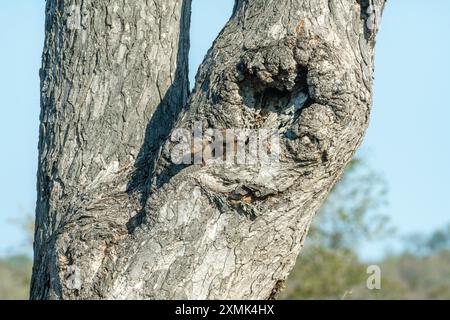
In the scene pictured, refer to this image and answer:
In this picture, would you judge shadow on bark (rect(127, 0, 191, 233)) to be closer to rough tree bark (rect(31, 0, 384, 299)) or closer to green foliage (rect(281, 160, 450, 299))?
rough tree bark (rect(31, 0, 384, 299))

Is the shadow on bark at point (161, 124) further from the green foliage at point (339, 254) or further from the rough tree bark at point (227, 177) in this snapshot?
the green foliage at point (339, 254)

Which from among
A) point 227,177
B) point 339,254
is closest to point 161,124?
point 227,177

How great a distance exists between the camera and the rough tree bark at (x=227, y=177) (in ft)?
13.0

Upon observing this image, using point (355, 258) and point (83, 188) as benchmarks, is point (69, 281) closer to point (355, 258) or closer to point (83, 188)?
point (83, 188)

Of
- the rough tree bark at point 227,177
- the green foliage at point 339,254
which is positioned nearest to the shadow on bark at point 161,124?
the rough tree bark at point 227,177

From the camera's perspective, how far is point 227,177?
13.0 ft

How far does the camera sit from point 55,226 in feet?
14.6

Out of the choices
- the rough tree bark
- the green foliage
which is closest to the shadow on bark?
the rough tree bark

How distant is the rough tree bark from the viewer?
3953 mm

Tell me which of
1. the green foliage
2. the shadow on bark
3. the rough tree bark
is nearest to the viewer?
the rough tree bark

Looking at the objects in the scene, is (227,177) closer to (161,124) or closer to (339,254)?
(161,124)
